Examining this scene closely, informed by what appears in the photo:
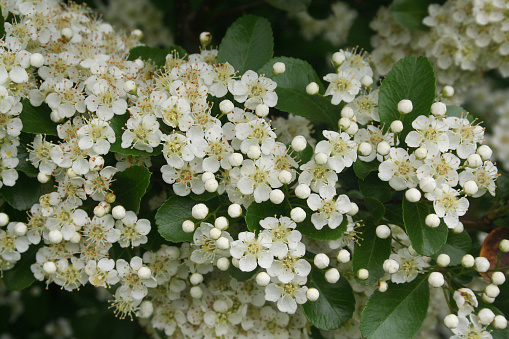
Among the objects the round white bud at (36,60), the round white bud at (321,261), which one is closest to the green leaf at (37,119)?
the round white bud at (36,60)

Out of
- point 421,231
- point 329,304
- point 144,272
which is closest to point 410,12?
point 421,231

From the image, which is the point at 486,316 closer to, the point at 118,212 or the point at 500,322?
the point at 500,322

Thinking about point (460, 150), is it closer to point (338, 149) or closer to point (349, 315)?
point (338, 149)

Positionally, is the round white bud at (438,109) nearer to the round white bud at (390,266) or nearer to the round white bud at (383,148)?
the round white bud at (383,148)

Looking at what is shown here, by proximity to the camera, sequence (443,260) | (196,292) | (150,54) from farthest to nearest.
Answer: (150,54)
(196,292)
(443,260)

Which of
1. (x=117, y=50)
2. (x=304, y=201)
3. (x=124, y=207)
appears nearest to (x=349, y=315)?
(x=304, y=201)
